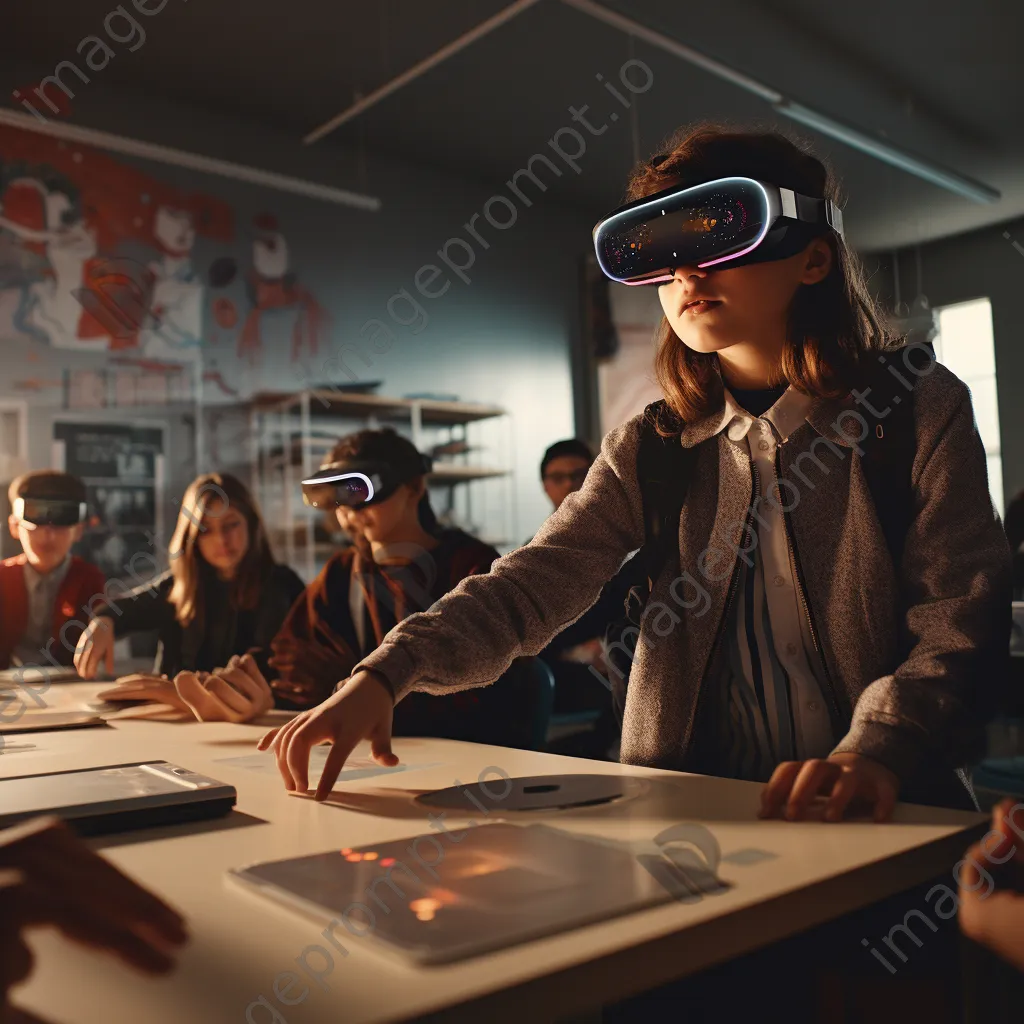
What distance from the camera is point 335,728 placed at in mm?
1035

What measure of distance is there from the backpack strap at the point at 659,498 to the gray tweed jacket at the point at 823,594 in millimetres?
15

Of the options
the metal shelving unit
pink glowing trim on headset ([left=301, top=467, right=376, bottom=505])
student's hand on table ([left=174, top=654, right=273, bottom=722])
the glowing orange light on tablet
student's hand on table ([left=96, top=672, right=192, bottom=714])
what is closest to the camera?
the glowing orange light on tablet

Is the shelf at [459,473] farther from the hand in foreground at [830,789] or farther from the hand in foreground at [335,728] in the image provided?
the hand in foreground at [830,789]

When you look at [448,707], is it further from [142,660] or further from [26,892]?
[142,660]

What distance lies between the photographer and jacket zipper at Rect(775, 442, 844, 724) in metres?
1.18

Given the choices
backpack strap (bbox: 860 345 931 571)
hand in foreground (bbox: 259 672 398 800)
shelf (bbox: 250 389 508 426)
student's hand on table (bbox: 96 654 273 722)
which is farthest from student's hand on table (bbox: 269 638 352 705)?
shelf (bbox: 250 389 508 426)

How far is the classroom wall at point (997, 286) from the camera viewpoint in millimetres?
7164

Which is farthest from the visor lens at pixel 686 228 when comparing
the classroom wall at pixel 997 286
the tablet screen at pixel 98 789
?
the classroom wall at pixel 997 286

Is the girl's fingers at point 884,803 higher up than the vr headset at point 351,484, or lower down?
lower down

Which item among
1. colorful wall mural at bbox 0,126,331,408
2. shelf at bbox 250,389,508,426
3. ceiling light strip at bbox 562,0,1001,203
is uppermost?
ceiling light strip at bbox 562,0,1001,203

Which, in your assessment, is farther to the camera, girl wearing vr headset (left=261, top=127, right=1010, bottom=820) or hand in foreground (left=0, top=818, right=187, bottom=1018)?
girl wearing vr headset (left=261, top=127, right=1010, bottom=820)

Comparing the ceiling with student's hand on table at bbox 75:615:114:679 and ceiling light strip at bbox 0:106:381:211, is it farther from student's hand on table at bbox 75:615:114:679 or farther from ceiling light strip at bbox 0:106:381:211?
student's hand on table at bbox 75:615:114:679

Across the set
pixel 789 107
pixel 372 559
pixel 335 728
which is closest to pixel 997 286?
pixel 789 107

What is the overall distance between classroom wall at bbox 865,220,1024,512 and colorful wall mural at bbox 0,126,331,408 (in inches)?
178
